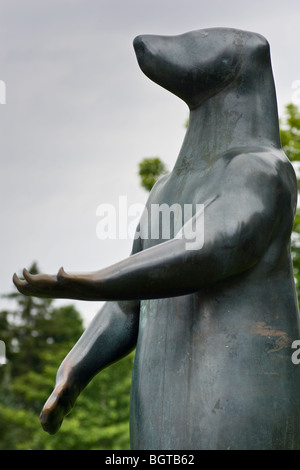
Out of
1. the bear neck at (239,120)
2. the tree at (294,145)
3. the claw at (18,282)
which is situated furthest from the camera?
the tree at (294,145)

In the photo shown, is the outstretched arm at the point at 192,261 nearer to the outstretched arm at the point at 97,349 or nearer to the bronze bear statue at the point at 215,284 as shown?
the bronze bear statue at the point at 215,284

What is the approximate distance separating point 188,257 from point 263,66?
102cm

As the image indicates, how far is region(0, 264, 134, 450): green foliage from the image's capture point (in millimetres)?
17766

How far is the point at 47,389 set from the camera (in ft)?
70.4

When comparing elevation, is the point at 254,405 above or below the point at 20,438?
above

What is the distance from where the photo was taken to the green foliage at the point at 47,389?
17766mm

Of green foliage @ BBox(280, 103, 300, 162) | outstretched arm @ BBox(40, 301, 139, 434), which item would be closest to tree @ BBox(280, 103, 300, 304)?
green foliage @ BBox(280, 103, 300, 162)

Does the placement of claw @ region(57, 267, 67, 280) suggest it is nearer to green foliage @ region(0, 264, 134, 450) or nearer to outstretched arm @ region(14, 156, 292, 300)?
outstretched arm @ region(14, 156, 292, 300)

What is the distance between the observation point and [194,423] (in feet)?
10.1

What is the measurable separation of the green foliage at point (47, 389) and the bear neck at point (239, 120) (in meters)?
13.6

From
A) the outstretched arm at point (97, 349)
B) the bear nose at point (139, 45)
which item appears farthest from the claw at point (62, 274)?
the bear nose at point (139, 45)

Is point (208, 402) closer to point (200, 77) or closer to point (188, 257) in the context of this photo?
point (188, 257)

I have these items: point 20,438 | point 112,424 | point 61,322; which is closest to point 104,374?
point 112,424

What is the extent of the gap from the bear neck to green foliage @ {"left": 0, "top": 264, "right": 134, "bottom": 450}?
1357 cm
